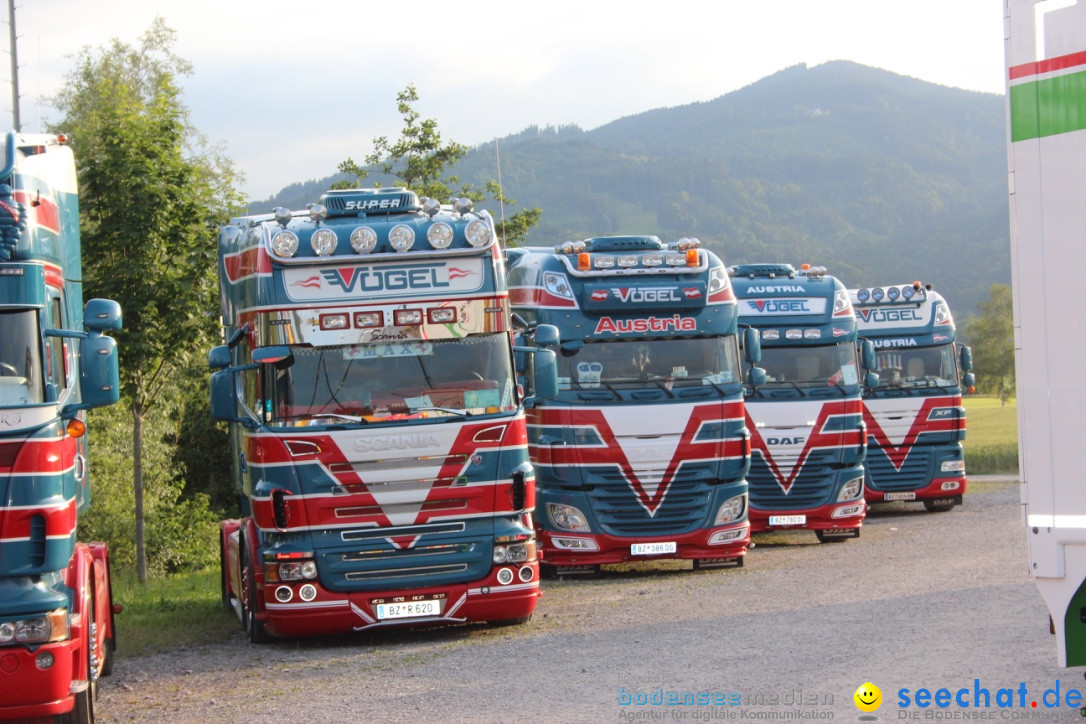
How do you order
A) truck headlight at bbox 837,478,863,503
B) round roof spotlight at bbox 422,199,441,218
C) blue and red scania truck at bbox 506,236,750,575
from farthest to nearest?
1. truck headlight at bbox 837,478,863,503
2. blue and red scania truck at bbox 506,236,750,575
3. round roof spotlight at bbox 422,199,441,218

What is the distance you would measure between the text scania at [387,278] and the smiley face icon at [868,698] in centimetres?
502

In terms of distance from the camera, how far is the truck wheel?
461 inches

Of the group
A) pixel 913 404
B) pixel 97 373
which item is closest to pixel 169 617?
pixel 97 373

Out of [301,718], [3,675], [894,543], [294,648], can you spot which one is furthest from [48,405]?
[894,543]

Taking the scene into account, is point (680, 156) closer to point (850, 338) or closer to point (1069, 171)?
point (850, 338)

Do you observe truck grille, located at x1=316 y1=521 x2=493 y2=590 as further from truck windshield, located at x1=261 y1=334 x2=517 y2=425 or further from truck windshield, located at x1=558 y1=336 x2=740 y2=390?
truck windshield, located at x1=558 y1=336 x2=740 y2=390

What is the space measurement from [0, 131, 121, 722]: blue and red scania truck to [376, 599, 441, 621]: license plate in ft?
10.1

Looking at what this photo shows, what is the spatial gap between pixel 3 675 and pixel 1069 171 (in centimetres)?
616

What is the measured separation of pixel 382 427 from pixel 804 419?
808 centimetres

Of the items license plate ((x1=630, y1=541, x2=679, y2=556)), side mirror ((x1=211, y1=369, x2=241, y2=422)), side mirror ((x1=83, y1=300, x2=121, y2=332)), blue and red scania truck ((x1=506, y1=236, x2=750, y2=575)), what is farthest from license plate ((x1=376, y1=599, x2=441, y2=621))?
side mirror ((x1=83, y1=300, x2=121, y2=332))

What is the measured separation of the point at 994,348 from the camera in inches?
2392

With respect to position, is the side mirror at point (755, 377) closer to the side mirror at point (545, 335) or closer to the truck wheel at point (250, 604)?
the side mirror at point (545, 335)

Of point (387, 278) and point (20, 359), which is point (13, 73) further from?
point (20, 359)

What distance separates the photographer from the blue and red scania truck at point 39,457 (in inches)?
286
